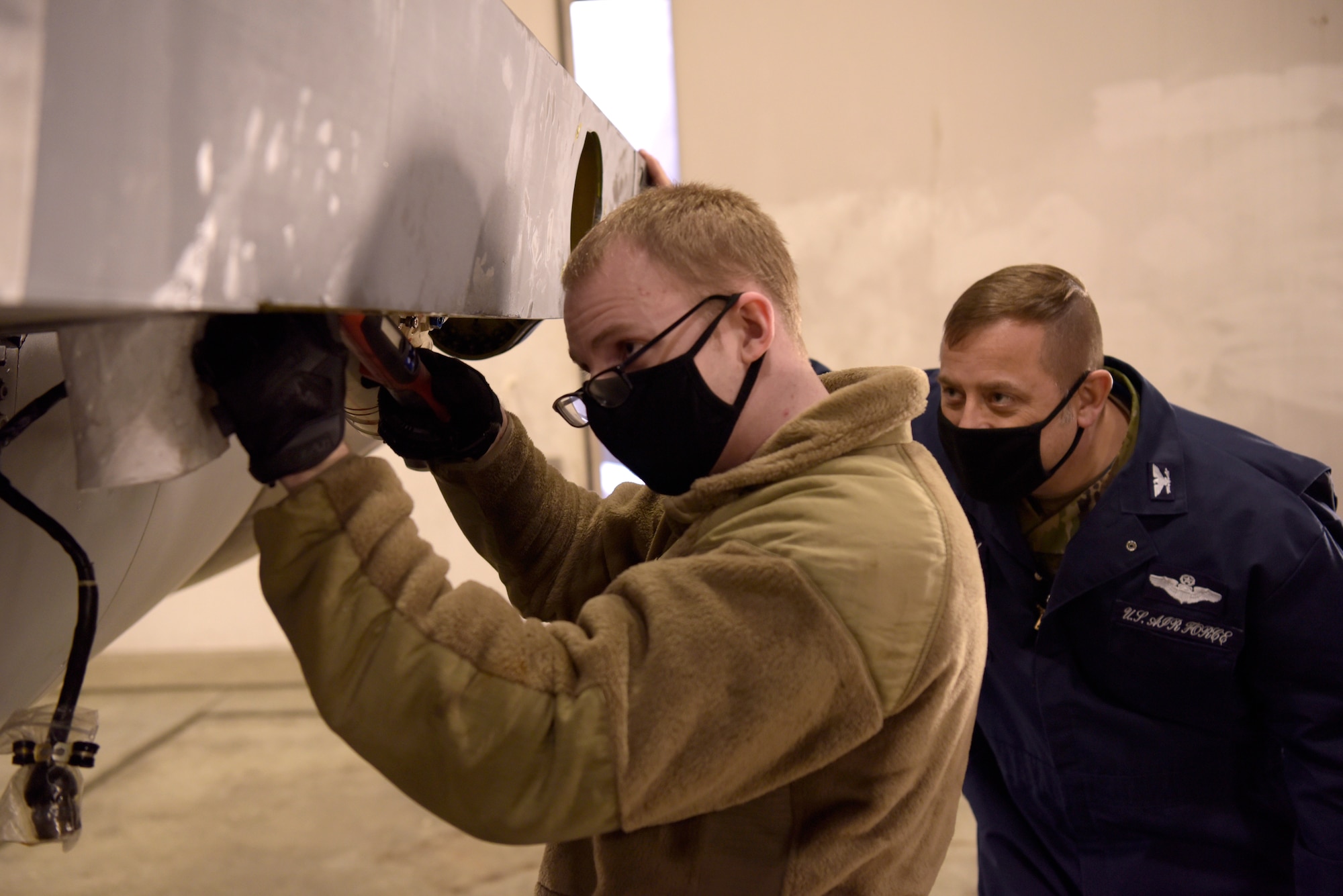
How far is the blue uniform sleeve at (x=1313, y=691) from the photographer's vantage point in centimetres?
114

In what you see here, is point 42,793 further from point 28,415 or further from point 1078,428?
point 1078,428

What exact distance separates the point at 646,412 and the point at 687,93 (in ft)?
8.03

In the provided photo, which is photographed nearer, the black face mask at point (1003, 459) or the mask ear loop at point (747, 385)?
the mask ear loop at point (747, 385)

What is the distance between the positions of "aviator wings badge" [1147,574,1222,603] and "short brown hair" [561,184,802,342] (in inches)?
29.7

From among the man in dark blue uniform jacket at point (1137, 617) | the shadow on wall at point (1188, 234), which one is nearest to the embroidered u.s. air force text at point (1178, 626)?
the man in dark blue uniform jacket at point (1137, 617)

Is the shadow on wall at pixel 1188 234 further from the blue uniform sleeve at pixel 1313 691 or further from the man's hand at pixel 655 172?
the blue uniform sleeve at pixel 1313 691

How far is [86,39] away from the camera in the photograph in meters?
0.39

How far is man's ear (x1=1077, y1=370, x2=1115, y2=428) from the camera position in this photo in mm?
1345

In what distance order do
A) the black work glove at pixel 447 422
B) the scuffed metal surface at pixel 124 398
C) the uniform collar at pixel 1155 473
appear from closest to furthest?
the scuffed metal surface at pixel 124 398
the black work glove at pixel 447 422
the uniform collar at pixel 1155 473

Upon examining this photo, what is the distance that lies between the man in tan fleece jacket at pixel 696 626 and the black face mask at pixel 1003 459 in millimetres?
541

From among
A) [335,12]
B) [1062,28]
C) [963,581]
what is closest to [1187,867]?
[963,581]

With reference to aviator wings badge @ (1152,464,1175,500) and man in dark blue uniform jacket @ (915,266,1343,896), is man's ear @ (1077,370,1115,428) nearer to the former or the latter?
man in dark blue uniform jacket @ (915,266,1343,896)

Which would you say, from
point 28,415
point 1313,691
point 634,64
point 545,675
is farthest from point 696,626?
point 634,64

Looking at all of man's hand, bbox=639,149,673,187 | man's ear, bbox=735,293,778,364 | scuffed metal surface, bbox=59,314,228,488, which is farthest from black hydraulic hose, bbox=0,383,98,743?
man's hand, bbox=639,149,673,187
